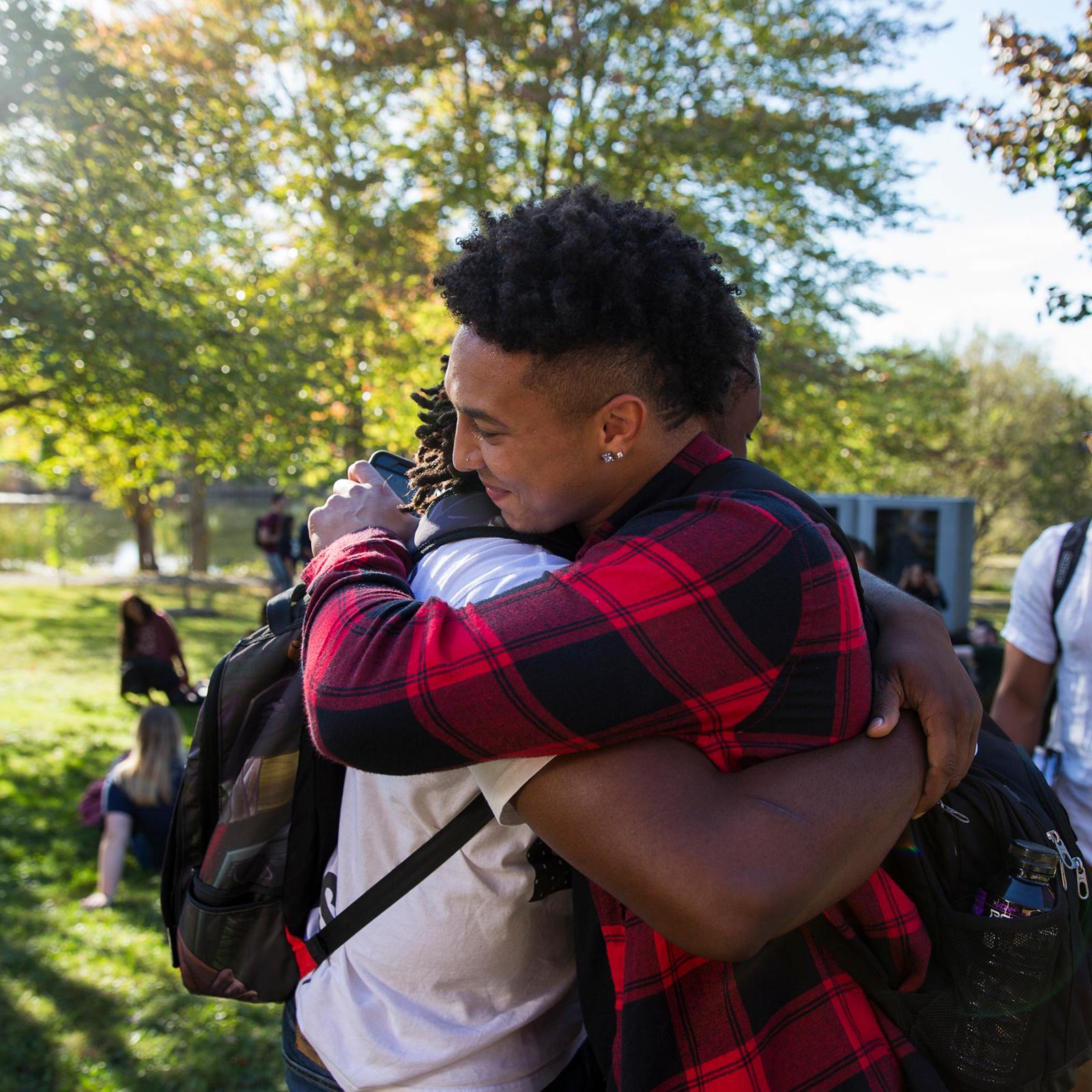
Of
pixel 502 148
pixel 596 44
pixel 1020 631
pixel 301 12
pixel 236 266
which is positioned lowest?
pixel 1020 631

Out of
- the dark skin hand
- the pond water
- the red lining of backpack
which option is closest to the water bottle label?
the dark skin hand

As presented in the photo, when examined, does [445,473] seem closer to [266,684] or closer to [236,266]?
[266,684]

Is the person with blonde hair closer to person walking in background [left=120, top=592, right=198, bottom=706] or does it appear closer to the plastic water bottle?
person walking in background [left=120, top=592, right=198, bottom=706]

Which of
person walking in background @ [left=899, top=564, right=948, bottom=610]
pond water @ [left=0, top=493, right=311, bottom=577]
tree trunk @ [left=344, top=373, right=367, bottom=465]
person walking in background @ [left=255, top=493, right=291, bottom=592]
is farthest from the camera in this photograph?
pond water @ [left=0, top=493, right=311, bottom=577]

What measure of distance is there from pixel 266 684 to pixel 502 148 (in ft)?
40.6

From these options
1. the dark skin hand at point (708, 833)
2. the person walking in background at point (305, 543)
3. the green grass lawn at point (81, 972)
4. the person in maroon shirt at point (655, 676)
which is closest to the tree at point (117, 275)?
the green grass lawn at point (81, 972)

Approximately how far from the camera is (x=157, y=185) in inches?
324

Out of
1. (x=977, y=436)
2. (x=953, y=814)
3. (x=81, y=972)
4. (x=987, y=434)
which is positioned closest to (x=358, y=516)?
(x=953, y=814)

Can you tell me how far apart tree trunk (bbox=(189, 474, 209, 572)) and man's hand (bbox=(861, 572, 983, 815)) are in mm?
24269

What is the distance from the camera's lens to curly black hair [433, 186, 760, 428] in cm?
129

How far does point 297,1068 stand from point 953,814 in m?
1.17

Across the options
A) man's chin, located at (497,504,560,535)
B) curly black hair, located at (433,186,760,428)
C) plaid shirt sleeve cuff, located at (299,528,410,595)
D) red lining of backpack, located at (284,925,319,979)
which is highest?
curly black hair, located at (433,186,760,428)

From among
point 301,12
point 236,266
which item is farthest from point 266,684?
point 301,12

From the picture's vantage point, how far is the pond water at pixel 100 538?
2862cm
